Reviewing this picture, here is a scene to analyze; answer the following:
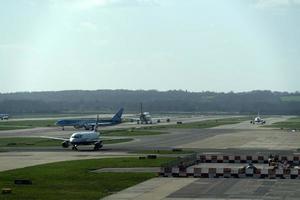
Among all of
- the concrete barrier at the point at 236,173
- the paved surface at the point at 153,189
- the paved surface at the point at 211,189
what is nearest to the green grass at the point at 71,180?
the paved surface at the point at 153,189

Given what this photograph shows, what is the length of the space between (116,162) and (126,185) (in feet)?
73.7

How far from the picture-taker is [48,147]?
368 feet

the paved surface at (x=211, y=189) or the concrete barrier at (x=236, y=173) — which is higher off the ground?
the concrete barrier at (x=236, y=173)

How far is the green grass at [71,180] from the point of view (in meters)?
52.2

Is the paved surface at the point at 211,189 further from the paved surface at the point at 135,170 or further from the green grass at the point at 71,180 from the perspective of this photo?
the paved surface at the point at 135,170

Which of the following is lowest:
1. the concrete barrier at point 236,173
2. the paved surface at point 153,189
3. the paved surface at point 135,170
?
the paved surface at point 153,189

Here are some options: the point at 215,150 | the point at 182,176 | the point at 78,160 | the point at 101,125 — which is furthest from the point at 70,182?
the point at 101,125

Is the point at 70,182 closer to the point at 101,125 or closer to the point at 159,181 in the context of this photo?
the point at 159,181

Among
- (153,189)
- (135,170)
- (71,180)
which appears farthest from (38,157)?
(153,189)

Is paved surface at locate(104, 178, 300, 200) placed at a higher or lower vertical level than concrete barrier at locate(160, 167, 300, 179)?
lower

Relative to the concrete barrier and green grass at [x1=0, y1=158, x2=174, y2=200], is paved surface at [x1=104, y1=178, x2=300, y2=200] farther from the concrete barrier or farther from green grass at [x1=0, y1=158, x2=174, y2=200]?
green grass at [x1=0, y1=158, x2=174, y2=200]

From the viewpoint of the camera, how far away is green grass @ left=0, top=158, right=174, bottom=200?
171 feet

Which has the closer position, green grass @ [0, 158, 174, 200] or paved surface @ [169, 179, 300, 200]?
paved surface @ [169, 179, 300, 200]

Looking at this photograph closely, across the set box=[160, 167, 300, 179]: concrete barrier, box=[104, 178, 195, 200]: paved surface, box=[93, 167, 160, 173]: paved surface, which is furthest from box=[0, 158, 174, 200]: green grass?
box=[160, 167, 300, 179]: concrete barrier
